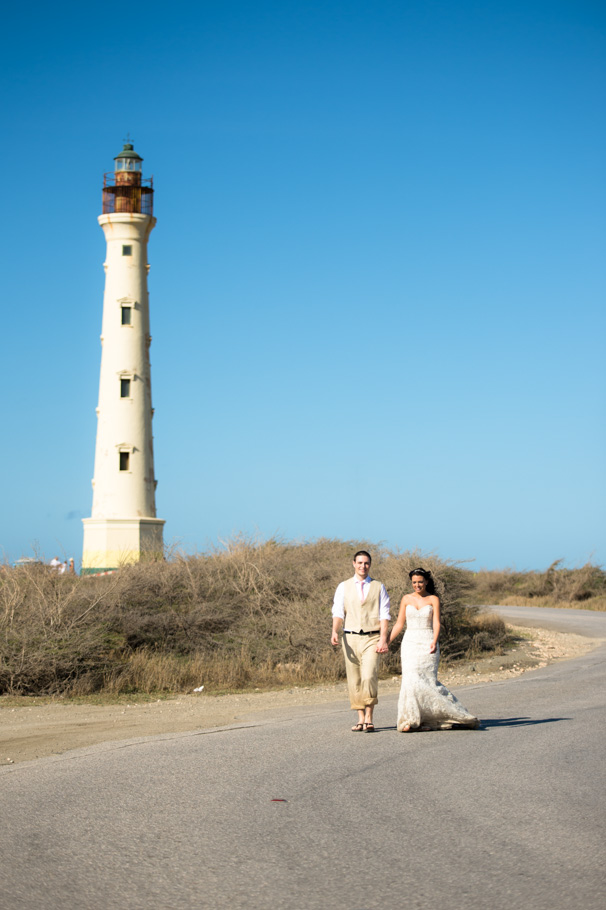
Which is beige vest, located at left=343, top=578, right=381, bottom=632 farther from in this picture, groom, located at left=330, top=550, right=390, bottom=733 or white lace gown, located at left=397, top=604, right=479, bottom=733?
white lace gown, located at left=397, top=604, right=479, bottom=733

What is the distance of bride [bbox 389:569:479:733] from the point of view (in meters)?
10.6

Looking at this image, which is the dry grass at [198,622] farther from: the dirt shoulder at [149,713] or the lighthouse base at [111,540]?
the lighthouse base at [111,540]

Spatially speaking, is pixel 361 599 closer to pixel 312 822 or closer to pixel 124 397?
pixel 312 822

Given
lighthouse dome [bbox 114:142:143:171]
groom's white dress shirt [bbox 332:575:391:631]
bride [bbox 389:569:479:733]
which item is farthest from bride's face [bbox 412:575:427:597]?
lighthouse dome [bbox 114:142:143:171]

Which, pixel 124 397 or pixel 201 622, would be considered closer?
pixel 201 622

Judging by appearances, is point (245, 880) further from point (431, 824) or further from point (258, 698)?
point (258, 698)

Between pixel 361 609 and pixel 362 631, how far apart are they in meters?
0.25

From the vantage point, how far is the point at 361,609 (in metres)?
10.9

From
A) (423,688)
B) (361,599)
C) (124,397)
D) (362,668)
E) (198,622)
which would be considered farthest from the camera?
Result: (124,397)

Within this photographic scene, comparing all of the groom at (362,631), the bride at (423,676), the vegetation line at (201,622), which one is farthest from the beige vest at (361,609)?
the vegetation line at (201,622)

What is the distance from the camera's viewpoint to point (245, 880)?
5414 mm

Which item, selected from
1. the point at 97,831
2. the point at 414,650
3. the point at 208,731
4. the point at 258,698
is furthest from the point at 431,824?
the point at 258,698

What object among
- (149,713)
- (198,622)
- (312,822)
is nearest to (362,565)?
(312,822)

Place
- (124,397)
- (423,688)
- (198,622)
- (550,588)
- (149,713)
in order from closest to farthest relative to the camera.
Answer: (423,688) < (149,713) < (198,622) < (124,397) < (550,588)
